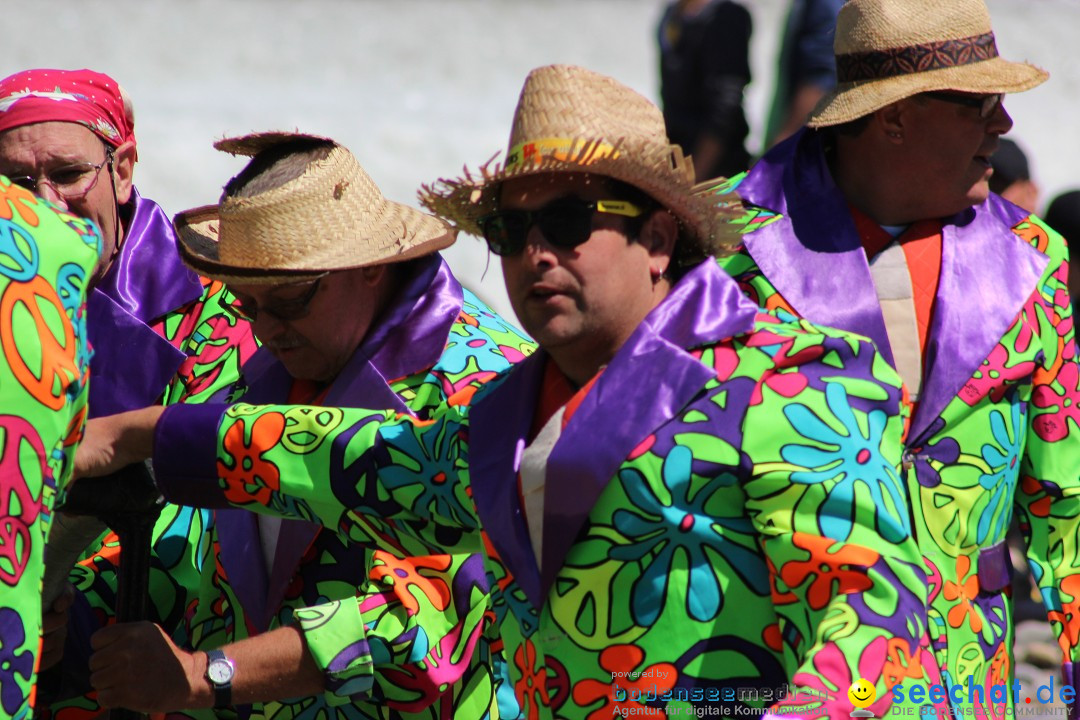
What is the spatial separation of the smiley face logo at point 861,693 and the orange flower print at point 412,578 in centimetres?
109

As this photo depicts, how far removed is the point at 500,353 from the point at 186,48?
7900 millimetres

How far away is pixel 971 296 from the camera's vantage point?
11.4ft

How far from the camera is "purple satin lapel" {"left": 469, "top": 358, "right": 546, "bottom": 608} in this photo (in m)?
2.66

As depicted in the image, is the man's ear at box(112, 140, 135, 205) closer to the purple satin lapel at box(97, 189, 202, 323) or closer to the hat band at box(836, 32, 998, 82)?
the purple satin lapel at box(97, 189, 202, 323)

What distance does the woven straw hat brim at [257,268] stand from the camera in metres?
3.24

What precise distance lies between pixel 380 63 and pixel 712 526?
8.71 meters

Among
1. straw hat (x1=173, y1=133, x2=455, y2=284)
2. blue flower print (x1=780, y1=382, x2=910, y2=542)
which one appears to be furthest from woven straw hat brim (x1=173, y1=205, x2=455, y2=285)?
blue flower print (x1=780, y1=382, x2=910, y2=542)

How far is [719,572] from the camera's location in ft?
8.31

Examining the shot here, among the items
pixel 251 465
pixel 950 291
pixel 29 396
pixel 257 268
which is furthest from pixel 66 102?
pixel 950 291

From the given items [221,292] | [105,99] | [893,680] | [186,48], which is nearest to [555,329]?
[893,680]

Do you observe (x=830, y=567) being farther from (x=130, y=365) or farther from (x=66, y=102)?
(x=66, y=102)

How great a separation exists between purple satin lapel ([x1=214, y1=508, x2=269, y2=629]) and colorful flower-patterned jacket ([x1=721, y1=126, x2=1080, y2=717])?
1.10 m

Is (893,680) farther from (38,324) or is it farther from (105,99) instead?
(105,99)

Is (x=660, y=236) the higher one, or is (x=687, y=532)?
(x=660, y=236)
